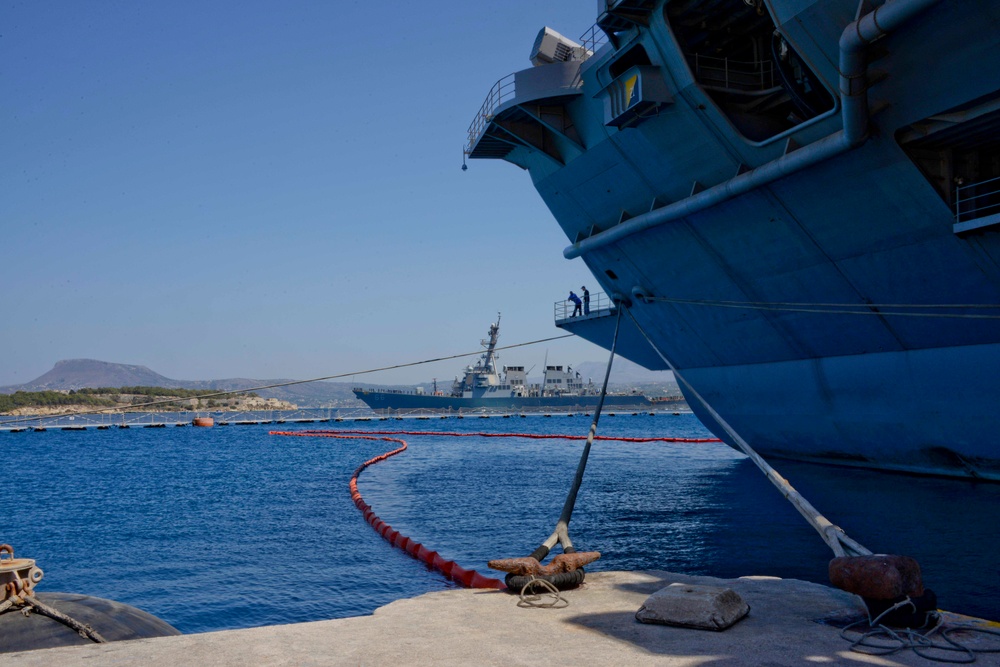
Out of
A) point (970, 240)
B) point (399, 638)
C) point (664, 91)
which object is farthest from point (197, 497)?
point (970, 240)

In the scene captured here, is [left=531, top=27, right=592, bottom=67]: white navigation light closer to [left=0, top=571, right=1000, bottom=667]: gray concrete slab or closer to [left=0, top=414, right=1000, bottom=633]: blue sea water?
[left=0, top=414, right=1000, bottom=633]: blue sea water

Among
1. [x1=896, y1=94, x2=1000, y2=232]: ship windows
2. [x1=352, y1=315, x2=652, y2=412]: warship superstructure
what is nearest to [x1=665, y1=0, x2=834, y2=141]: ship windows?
[x1=896, y1=94, x2=1000, y2=232]: ship windows

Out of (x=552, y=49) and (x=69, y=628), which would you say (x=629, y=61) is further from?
(x=69, y=628)

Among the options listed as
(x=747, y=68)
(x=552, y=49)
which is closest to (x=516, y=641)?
(x=747, y=68)

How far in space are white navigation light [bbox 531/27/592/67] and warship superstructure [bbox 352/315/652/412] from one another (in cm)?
7908

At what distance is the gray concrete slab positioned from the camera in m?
5.66

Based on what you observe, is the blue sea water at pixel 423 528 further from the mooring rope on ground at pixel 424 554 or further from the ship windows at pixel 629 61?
the ship windows at pixel 629 61

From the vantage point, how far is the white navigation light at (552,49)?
2084cm

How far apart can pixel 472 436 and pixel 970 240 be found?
48.8m

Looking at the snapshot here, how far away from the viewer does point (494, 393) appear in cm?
10362

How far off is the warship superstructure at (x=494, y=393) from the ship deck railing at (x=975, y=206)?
282 feet

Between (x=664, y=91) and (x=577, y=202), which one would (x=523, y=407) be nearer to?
(x=577, y=202)

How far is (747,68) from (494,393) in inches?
3422

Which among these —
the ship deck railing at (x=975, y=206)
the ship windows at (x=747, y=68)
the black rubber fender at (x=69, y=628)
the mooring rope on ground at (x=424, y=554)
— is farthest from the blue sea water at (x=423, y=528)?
the ship windows at (x=747, y=68)
